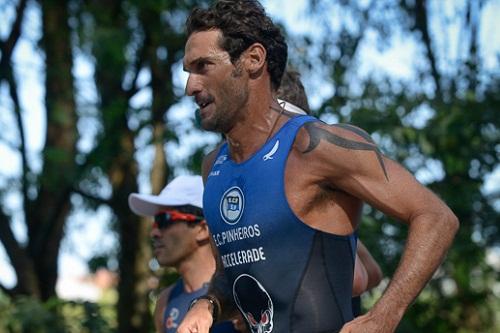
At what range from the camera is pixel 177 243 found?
6.62m

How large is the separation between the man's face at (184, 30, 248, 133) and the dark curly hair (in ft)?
0.12

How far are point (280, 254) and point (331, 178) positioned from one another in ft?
1.03

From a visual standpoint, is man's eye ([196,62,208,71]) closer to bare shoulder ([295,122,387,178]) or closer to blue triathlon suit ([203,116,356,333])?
blue triathlon suit ([203,116,356,333])

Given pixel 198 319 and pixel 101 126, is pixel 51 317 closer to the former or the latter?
pixel 101 126

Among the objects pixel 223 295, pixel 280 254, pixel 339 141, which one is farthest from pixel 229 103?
pixel 223 295

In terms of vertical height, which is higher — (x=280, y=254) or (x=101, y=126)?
(x=280, y=254)

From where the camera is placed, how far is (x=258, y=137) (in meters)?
4.27

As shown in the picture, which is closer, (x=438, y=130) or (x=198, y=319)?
(x=198, y=319)

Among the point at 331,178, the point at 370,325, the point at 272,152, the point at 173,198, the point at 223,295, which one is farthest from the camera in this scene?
the point at 173,198

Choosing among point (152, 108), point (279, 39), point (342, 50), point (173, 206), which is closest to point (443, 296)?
point (342, 50)

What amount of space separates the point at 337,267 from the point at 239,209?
15.6 inches

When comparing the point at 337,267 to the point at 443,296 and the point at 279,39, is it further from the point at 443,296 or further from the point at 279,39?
the point at 443,296

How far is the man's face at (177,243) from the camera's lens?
6.59 m

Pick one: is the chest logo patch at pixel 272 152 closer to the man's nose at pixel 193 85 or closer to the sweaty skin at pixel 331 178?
the sweaty skin at pixel 331 178
